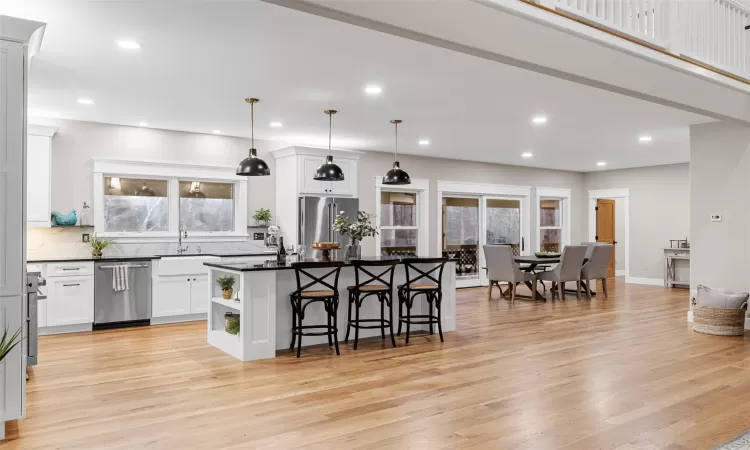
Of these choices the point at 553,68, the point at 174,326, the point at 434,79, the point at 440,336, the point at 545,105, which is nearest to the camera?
the point at 553,68

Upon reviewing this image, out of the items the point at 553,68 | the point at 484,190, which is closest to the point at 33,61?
the point at 553,68

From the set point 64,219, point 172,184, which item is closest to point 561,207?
point 172,184

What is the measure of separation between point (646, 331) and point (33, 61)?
6.60 metres

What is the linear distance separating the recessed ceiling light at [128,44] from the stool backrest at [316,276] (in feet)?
7.14

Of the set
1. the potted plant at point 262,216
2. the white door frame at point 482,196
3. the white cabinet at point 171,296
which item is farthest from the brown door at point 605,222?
the white cabinet at point 171,296

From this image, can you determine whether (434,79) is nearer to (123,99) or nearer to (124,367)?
(123,99)

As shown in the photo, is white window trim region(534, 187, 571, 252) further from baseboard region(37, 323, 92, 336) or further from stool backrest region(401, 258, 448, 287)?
baseboard region(37, 323, 92, 336)

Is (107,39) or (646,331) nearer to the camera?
(107,39)

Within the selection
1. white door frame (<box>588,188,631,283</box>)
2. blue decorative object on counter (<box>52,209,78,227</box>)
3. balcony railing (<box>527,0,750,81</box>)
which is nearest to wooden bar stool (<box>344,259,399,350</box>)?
balcony railing (<box>527,0,750,81</box>)

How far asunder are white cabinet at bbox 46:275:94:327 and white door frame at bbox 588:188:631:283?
33.7ft

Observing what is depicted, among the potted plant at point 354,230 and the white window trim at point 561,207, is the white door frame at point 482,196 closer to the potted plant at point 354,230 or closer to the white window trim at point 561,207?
the white window trim at point 561,207

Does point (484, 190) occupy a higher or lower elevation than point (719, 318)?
higher

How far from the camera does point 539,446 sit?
2.96 metres

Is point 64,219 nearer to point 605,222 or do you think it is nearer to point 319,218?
point 319,218
